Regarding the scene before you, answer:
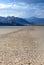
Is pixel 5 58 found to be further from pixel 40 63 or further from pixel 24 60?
pixel 40 63

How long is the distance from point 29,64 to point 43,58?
84cm

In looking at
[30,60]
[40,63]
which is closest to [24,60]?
[30,60]

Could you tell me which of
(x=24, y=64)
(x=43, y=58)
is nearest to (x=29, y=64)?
(x=24, y=64)

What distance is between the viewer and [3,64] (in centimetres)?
510

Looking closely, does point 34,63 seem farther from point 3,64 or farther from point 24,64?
point 3,64

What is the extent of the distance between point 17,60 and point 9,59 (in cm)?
25

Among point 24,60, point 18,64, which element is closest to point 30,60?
point 24,60

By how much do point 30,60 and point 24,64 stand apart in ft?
1.60

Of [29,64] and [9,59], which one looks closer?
[29,64]

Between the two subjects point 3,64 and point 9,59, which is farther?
point 9,59

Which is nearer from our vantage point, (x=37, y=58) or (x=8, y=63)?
(x=8, y=63)

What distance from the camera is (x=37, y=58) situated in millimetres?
5902

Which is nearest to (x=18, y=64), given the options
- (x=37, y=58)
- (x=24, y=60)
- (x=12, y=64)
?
(x=12, y=64)

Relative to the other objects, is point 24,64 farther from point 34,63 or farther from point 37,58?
point 37,58
